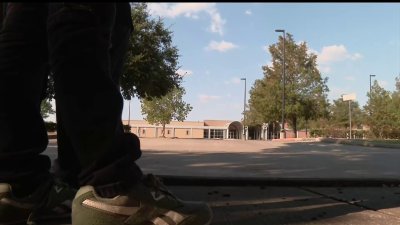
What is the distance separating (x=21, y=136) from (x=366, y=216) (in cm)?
182

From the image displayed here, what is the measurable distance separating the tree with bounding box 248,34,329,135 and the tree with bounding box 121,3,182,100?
1832 cm

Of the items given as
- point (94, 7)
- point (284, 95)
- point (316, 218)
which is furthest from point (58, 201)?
point (284, 95)

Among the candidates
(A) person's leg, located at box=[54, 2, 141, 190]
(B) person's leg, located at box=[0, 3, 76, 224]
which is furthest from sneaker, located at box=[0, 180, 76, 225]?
(A) person's leg, located at box=[54, 2, 141, 190]

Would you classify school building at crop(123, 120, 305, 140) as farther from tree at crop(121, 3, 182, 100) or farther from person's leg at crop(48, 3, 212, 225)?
person's leg at crop(48, 3, 212, 225)

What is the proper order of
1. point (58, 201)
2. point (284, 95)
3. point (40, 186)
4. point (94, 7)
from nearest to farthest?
1. point (94, 7)
2. point (40, 186)
3. point (58, 201)
4. point (284, 95)

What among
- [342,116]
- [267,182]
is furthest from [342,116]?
[267,182]

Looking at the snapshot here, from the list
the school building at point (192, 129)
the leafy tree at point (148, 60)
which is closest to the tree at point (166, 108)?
the school building at point (192, 129)

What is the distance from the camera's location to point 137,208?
178 centimetres

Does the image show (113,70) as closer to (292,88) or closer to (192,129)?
(292,88)

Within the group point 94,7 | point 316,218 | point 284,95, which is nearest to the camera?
point 94,7

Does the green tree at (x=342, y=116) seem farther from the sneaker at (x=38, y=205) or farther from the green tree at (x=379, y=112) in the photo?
the sneaker at (x=38, y=205)

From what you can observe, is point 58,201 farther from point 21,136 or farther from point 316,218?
point 316,218

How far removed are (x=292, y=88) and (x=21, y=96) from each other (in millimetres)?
40058

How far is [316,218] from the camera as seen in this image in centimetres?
239
